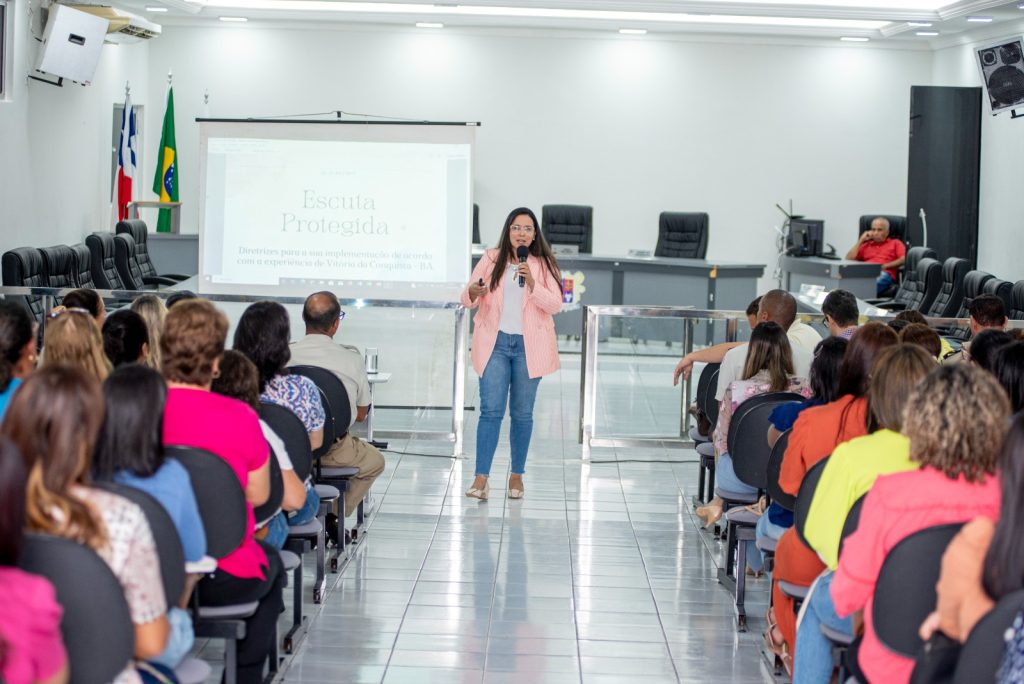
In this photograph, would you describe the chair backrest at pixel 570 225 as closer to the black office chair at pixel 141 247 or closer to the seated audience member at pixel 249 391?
the black office chair at pixel 141 247

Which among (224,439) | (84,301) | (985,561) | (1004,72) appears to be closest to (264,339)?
(224,439)

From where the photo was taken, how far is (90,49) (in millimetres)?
10656

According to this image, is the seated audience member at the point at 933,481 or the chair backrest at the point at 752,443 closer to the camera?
the seated audience member at the point at 933,481

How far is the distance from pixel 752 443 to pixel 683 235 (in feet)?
28.9

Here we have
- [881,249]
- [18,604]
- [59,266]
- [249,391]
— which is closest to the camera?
[18,604]

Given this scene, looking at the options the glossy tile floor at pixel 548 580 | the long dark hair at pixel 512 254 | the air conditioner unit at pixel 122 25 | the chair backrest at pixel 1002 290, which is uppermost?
the air conditioner unit at pixel 122 25

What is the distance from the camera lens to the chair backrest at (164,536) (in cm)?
237

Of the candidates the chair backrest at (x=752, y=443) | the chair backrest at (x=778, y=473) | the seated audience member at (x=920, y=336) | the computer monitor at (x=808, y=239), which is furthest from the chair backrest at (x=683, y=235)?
the chair backrest at (x=778, y=473)

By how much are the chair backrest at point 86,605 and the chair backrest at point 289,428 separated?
5.23 feet

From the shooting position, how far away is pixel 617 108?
14.3m

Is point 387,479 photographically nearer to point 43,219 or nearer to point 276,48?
point 43,219

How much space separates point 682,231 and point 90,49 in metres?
6.09

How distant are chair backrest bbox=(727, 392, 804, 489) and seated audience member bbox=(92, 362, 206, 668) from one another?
92.1 inches

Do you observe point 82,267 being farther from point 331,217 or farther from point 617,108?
point 617,108
